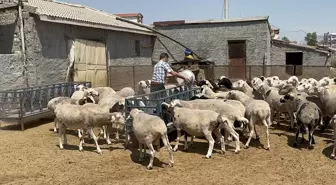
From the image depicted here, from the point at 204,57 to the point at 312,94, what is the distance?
1150 cm

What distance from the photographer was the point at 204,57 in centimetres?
2230

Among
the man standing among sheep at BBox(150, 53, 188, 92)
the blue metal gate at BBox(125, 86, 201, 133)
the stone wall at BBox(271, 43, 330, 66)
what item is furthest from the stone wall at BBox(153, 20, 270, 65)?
the blue metal gate at BBox(125, 86, 201, 133)

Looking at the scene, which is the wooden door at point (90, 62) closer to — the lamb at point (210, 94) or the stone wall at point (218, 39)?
the lamb at point (210, 94)

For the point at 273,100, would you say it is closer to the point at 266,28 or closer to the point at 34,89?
the point at 34,89

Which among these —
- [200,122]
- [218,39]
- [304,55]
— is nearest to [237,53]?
[218,39]

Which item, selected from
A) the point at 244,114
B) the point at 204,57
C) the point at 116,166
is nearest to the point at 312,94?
the point at 244,114

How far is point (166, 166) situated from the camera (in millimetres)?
6957

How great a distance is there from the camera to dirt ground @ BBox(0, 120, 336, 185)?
6293 millimetres

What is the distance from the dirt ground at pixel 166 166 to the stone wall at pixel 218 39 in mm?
12850

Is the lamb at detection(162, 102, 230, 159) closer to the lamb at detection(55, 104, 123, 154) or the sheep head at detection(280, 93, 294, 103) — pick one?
the lamb at detection(55, 104, 123, 154)

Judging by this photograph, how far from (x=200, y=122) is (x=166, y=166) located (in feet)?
4.17

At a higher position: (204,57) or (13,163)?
(204,57)

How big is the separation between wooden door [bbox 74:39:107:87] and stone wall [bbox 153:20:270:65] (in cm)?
679

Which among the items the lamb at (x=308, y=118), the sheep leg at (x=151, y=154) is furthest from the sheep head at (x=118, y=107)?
the lamb at (x=308, y=118)
